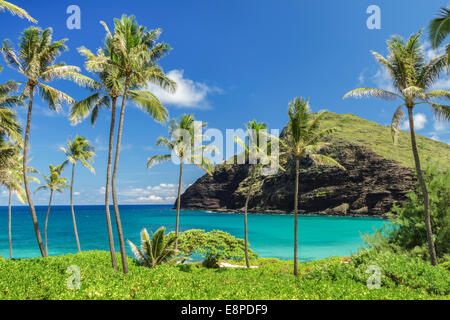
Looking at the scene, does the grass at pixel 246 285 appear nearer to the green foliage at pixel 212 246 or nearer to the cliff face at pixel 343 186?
the green foliage at pixel 212 246

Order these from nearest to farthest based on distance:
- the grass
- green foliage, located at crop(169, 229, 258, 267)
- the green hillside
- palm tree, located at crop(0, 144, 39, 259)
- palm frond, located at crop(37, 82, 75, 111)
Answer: the grass < palm frond, located at crop(37, 82, 75, 111) < palm tree, located at crop(0, 144, 39, 259) < green foliage, located at crop(169, 229, 258, 267) < the green hillside

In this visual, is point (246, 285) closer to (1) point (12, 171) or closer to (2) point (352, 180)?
(1) point (12, 171)

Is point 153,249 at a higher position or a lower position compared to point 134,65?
lower

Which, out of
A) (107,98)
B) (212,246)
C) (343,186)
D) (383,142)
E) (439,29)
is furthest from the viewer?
(383,142)

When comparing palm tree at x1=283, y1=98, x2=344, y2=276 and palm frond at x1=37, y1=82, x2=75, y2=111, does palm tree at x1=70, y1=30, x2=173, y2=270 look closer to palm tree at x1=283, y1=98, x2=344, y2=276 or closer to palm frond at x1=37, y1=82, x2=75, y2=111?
palm frond at x1=37, y1=82, x2=75, y2=111

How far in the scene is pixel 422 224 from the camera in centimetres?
1684

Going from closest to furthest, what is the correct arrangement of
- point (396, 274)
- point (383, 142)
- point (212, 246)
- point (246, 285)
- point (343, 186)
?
point (246, 285) < point (396, 274) < point (212, 246) < point (343, 186) < point (383, 142)

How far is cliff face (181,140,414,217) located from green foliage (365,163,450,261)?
6458 cm

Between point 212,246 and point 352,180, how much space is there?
77.6 m

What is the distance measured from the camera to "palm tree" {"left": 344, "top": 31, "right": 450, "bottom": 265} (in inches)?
496

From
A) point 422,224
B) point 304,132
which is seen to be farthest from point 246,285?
point 422,224

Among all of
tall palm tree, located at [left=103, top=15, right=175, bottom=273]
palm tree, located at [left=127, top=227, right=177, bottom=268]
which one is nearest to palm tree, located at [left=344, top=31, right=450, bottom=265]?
tall palm tree, located at [left=103, top=15, right=175, bottom=273]

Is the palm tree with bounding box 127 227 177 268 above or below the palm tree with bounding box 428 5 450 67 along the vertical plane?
below
